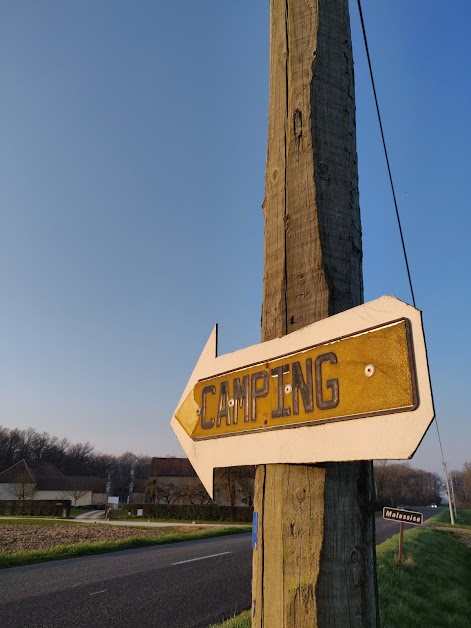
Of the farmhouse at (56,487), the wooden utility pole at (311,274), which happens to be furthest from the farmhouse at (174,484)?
the wooden utility pole at (311,274)

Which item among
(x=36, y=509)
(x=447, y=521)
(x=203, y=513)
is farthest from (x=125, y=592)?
(x=447, y=521)

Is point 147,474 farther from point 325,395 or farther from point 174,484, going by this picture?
point 325,395

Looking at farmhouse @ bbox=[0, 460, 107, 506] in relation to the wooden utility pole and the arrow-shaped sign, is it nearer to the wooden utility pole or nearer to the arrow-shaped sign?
the arrow-shaped sign

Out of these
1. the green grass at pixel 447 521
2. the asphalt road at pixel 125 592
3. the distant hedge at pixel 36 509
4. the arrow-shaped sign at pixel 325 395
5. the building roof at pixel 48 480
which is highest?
the arrow-shaped sign at pixel 325 395

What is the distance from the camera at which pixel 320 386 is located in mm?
1407

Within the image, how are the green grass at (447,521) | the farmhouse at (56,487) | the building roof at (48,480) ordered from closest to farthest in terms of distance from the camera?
1. the green grass at (447,521)
2. the farmhouse at (56,487)
3. the building roof at (48,480)

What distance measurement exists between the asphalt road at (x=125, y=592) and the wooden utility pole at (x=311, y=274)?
20.7ft

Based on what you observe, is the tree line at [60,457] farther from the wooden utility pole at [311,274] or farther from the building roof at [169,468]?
the wooden utility pole at [311,274]

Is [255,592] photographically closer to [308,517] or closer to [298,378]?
[308,517]

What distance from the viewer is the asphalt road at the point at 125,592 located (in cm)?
672

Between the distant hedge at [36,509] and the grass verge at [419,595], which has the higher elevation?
the grass verge at [419,595]

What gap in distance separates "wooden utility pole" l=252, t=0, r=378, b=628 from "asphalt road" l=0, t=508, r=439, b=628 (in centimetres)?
630

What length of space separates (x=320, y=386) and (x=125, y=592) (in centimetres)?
885

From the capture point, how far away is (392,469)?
132 metres
